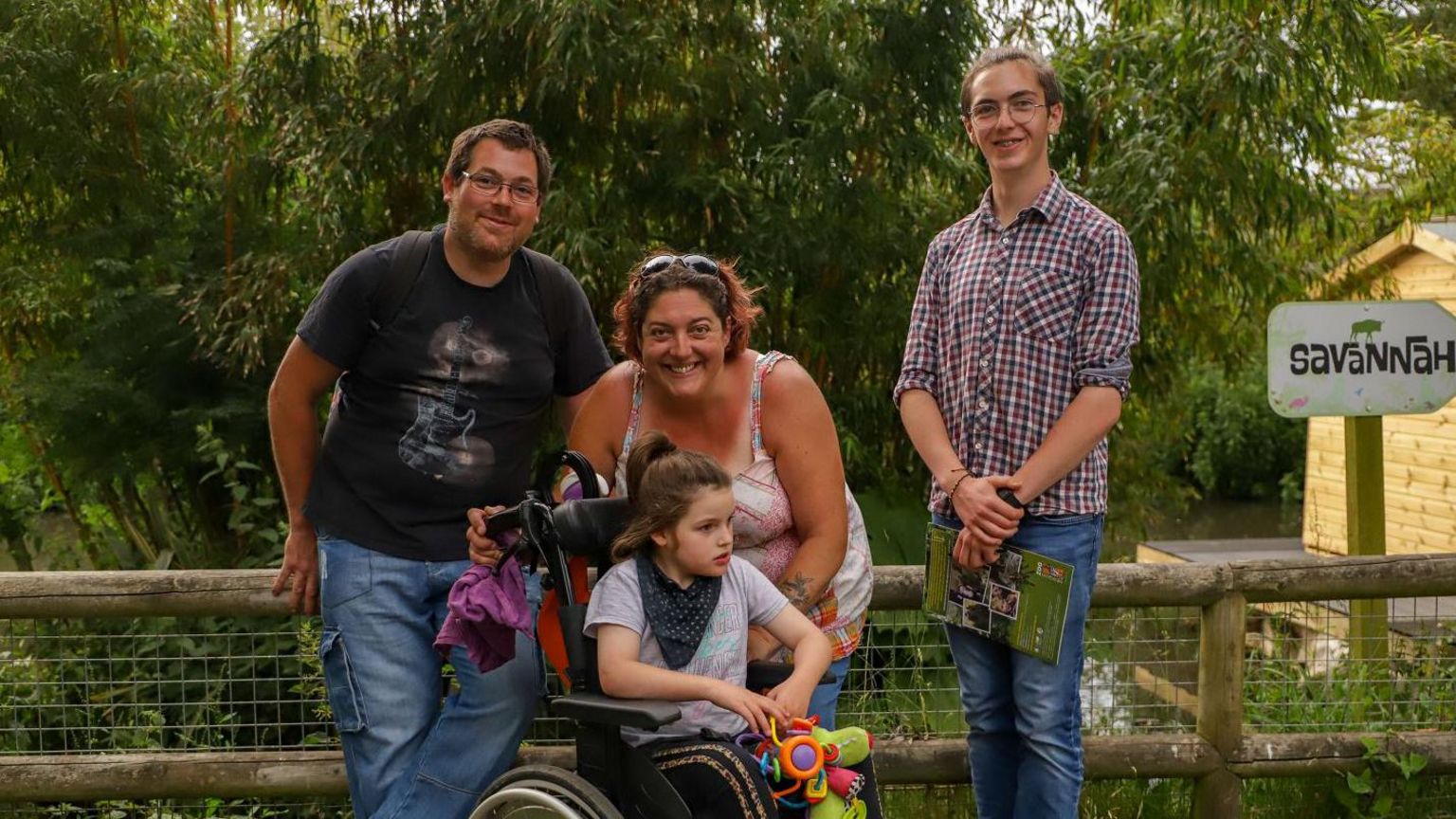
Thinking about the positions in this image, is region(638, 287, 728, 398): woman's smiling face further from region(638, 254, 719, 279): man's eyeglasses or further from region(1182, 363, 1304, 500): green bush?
region(1182, 363, 1304, 500): green bush

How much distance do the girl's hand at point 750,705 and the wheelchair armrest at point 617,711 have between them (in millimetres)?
85

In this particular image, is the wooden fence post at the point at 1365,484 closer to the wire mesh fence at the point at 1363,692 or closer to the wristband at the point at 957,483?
the wire mesh fence at the point at 1363,692

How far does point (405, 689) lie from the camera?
266cm

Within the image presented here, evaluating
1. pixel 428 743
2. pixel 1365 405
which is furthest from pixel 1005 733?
pixel 1365 405

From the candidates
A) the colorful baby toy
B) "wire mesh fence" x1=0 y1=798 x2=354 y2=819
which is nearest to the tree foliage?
"wire mesh fence" x1=0 y1=798 x2=354 y2=819

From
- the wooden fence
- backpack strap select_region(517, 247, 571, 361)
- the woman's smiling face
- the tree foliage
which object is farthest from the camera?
the tree foliage

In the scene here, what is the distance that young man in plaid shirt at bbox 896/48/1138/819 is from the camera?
104 inches

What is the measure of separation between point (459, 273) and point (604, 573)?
67 cm

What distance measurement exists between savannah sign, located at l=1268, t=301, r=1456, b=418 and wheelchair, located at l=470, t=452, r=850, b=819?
81.7 inches

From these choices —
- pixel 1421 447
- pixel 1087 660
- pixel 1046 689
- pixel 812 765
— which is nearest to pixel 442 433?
pixel 812 765

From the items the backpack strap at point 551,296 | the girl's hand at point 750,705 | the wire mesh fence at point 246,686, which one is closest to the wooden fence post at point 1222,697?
the wire mesh fence at point 246,686

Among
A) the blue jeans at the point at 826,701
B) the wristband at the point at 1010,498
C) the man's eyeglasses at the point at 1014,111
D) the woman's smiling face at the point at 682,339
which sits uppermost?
the man's eyeglasses at the point at 1014,111

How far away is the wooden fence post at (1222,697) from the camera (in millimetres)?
3385

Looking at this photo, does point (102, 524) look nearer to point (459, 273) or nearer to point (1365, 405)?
point (459, 273)
